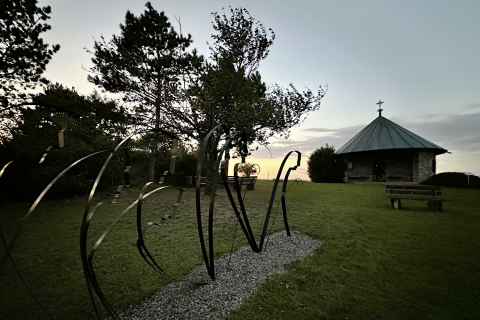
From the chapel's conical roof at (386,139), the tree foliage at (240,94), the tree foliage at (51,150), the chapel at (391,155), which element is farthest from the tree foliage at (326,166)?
the tree foliage at (51,150)

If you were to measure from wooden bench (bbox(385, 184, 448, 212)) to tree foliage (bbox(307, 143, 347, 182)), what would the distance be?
978 cm

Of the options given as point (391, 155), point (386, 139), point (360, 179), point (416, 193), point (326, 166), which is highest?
point (386, 139)

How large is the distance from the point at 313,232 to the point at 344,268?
1.58 metres

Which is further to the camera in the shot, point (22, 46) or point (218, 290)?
point (22, 46)

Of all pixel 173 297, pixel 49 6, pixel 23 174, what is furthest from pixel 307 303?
pixel 49 6

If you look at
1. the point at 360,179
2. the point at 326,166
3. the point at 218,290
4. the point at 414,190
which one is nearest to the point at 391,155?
the point at 360,179

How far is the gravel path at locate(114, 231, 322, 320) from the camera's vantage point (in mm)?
2135

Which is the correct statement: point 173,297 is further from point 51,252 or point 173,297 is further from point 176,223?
point 176,223

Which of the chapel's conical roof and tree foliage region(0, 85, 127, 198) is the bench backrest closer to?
the chapel's conical roof

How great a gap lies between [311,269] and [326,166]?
16.1 metres

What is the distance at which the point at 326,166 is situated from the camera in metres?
18.0

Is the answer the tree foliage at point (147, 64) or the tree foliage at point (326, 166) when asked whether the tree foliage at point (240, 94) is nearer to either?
the tree foliage at point (147, 64)

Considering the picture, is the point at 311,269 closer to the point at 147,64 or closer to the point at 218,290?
the point at 218,290

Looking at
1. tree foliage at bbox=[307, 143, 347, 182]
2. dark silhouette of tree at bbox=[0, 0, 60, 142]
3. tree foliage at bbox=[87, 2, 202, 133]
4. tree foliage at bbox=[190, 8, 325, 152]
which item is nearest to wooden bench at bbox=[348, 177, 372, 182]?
tree foliage at bbox=[307, 143, 347, 182]
